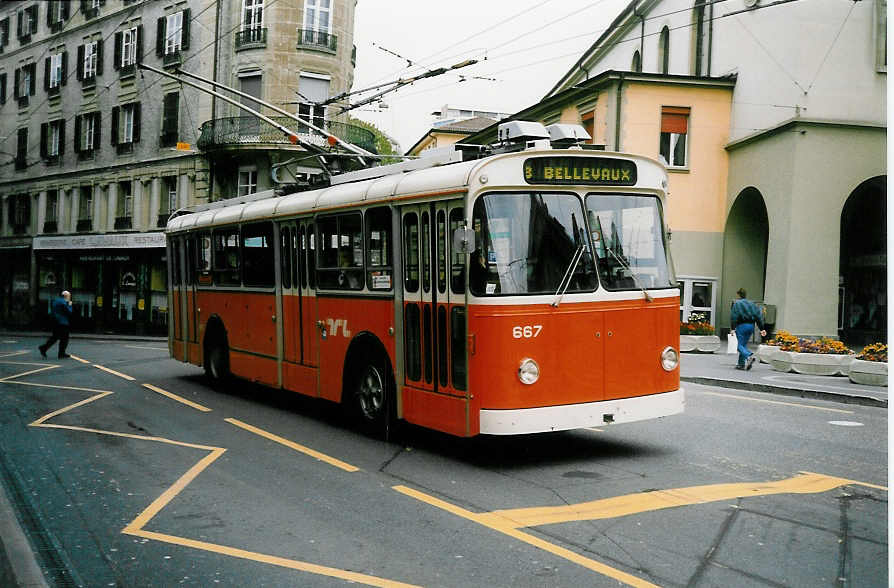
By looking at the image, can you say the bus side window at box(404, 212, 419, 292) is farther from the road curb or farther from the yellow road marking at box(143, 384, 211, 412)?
the road curb

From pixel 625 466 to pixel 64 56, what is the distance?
10.0 metres

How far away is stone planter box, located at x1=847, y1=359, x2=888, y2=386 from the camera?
1300 cm

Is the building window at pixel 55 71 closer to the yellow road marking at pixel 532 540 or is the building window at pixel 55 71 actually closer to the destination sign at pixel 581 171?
the destination sign at pixel 581 171

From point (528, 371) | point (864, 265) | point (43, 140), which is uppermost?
point (43, 140)

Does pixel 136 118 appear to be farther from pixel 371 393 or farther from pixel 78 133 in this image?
pixel 371 393

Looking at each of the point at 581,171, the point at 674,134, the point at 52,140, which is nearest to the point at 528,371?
the point at 581,171

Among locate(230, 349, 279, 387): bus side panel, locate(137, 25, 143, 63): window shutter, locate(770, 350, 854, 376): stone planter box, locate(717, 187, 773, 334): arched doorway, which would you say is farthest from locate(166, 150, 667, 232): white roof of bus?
locate(717, 187, 773, 334): arched doorway

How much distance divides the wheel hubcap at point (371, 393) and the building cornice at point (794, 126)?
5.18 m

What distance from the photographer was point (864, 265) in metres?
7.17

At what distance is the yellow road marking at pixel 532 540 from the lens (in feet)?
16.6

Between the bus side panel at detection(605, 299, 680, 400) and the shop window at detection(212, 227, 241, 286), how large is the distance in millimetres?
6911

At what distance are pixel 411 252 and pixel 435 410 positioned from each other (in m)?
1.57

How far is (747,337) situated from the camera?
59.9ft

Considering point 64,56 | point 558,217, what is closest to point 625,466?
point 558,217
